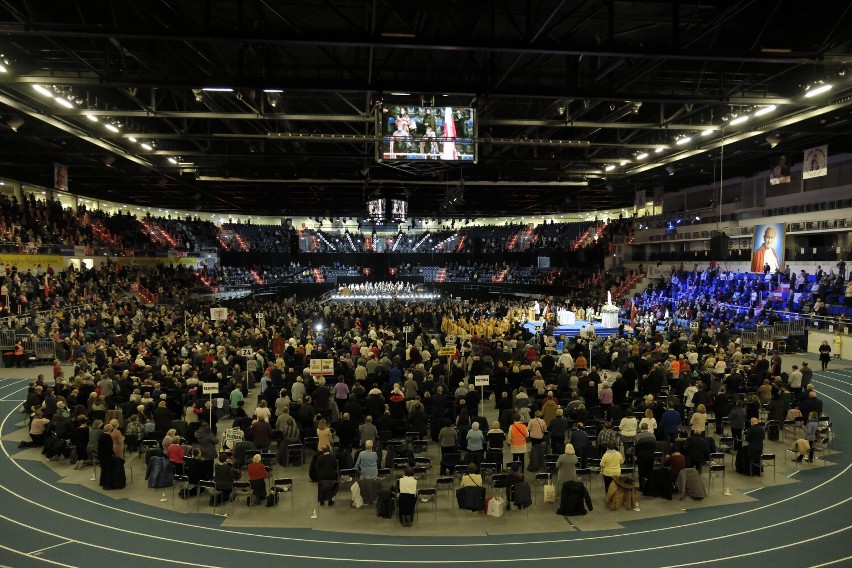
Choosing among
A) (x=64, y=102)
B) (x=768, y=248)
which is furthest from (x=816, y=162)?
(x=64, y=102)

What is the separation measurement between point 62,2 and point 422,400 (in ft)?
39.6

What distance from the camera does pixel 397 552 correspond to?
841cm

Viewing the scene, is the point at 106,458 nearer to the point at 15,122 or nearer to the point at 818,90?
the point at 15,122

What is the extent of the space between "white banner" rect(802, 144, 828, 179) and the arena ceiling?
98 centimetres

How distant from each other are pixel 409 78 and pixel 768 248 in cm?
2572

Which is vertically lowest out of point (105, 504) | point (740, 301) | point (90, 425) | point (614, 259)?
point (105, 504)

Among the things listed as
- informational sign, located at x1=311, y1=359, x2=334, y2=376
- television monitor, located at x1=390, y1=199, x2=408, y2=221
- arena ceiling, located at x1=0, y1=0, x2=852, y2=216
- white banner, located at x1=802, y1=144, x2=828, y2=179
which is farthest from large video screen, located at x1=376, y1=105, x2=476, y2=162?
television monitor, located at x1=390, y1=199, x2=408, y2=221

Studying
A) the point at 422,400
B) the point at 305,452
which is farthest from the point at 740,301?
the point at 305,452

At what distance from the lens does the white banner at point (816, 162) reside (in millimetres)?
22031

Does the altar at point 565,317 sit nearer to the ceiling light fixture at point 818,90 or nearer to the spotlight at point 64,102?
the ceiling light fixture at point 818,90

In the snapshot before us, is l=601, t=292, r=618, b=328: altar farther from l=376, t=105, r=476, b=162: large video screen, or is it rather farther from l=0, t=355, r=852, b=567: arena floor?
l=0, t=355, r=852, b=567: arena floor

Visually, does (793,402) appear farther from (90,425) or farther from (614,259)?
(614,259)

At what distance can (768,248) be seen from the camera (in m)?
32.0

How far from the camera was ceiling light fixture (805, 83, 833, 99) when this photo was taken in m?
15.9
